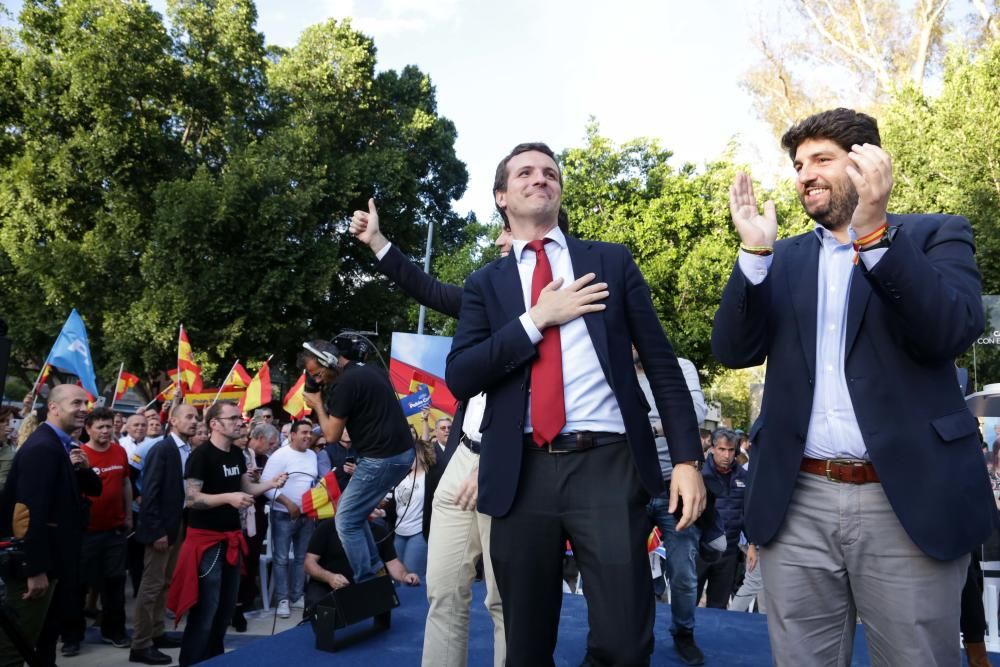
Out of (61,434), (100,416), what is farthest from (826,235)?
(100,416)

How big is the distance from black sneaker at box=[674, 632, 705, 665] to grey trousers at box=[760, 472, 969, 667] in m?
2.66

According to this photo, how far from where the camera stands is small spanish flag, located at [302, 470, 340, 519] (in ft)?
24.5

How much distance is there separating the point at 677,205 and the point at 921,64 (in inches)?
315

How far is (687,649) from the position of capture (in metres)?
4.93

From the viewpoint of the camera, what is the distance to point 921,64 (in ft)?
75.7

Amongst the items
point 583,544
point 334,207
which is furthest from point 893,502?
point 334,207

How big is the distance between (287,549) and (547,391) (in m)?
7.52

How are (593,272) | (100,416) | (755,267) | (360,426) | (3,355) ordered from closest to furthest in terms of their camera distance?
(755,267) < (593,272) < (3,355) < (360,426) < (100,416)

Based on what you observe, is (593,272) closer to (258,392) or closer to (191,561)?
(191,561)

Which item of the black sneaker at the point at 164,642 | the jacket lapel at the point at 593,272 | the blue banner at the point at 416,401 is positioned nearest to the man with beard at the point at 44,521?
the black sneaker at the point at 164,642

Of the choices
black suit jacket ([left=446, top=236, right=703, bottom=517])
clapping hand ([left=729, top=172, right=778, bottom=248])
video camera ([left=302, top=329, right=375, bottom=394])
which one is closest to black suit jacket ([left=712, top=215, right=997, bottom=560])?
clapping hand ([left=729, top=172, right=778, bottom=248])

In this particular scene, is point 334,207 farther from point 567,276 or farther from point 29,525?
point 567,276

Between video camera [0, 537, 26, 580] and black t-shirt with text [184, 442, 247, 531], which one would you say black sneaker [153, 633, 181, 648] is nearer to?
black t-shirt with text [184, 442, 247, 531]

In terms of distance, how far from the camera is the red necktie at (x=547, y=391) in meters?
2.47
